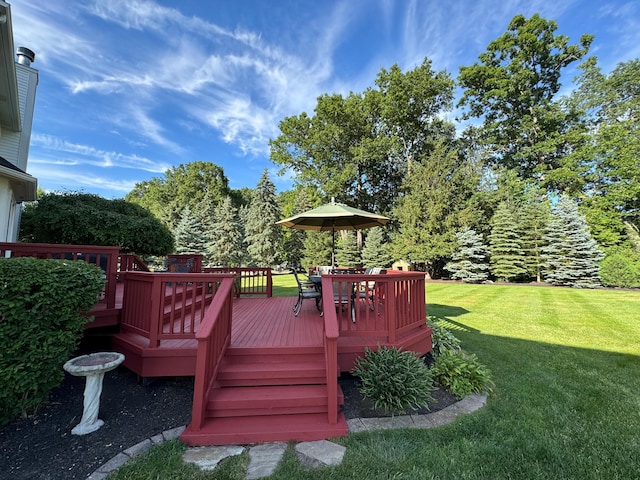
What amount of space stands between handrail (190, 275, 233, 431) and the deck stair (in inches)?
4.9

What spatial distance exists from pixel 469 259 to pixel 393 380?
16.1 meters

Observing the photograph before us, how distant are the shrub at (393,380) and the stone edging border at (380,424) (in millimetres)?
140

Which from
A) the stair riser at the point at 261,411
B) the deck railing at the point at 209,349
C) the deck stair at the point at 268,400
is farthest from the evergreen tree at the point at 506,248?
the deck railing at the point at 209,349

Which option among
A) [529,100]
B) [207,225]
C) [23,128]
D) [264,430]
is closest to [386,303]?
[264,430]

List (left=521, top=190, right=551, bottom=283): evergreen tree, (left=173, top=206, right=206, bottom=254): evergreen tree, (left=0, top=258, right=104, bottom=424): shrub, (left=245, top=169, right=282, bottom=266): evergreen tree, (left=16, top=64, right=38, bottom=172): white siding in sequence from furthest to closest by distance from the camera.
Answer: (left=245, top=169, right=282, bottom=266): evergreen tree → (left=173, top=206, right=206, bottom=254): evergreen tree → (left=521, top=190, right=551, bottom=283): evergreen tree → (left=16, top=64, right=38, bottom=172): white siding → (left=0, top=258, right=104, bottom=424): shrub

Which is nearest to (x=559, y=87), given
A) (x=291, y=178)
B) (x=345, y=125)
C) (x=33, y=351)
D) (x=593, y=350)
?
(x=345, y=125)

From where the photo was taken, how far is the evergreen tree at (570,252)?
13969 millimetres

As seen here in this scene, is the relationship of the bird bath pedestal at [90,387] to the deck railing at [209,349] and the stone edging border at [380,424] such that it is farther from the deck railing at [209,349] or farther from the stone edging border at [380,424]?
the deck railing at [209,349]

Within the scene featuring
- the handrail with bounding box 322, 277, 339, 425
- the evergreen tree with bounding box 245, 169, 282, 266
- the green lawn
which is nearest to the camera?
the green lawn

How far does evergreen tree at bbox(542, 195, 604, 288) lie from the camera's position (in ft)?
45.8

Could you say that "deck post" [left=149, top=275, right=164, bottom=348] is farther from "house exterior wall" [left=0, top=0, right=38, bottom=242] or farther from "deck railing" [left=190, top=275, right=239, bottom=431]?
"house exterior wall" [left=0, top=0, right=38, bottom=242]

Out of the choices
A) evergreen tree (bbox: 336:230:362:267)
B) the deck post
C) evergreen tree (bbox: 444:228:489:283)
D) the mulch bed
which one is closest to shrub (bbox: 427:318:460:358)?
the mulch bed

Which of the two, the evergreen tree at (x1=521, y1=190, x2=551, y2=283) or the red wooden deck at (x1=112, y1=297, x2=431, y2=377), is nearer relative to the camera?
the red wooden deck at (x1=112, y1=297, x2=431, y2=377)

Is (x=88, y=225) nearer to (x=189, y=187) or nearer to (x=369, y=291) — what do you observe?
(x=369, y=291)
